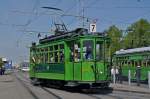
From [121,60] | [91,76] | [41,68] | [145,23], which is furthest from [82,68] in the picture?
[145,23]

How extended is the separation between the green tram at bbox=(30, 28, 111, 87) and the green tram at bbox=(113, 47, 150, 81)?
8982 millimetres

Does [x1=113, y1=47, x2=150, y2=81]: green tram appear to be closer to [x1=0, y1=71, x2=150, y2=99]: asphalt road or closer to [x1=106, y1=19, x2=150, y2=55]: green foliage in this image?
[x1=0, y1=71, x2=150, y2=99]: asphalt road

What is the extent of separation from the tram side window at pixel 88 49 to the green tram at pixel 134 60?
1043 cm

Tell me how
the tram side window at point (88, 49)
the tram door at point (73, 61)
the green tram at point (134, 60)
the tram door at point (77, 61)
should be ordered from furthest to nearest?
the green tram at point (134, 60) → the tram door at point (73, 61) → the tram door at point (77, 61) → the tram side window at point (88, 49)

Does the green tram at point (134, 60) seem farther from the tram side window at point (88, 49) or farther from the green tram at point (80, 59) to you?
the tram side window at point (88, 49)

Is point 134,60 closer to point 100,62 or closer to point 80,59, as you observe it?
point 100,62

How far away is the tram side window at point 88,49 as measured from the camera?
80.8 ft

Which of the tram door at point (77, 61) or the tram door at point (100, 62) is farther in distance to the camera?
the tram door at point (77, 61)

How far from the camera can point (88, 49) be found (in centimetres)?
2467

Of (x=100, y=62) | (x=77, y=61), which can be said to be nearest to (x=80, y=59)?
(x=77, y=61)

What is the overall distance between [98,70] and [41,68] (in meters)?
7.85

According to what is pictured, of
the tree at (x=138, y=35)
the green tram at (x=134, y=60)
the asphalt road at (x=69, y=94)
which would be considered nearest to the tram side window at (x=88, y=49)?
the asphalt road at (x=69, y=94)

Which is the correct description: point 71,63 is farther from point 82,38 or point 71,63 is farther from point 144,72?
point 144,72

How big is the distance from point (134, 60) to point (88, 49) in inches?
534
